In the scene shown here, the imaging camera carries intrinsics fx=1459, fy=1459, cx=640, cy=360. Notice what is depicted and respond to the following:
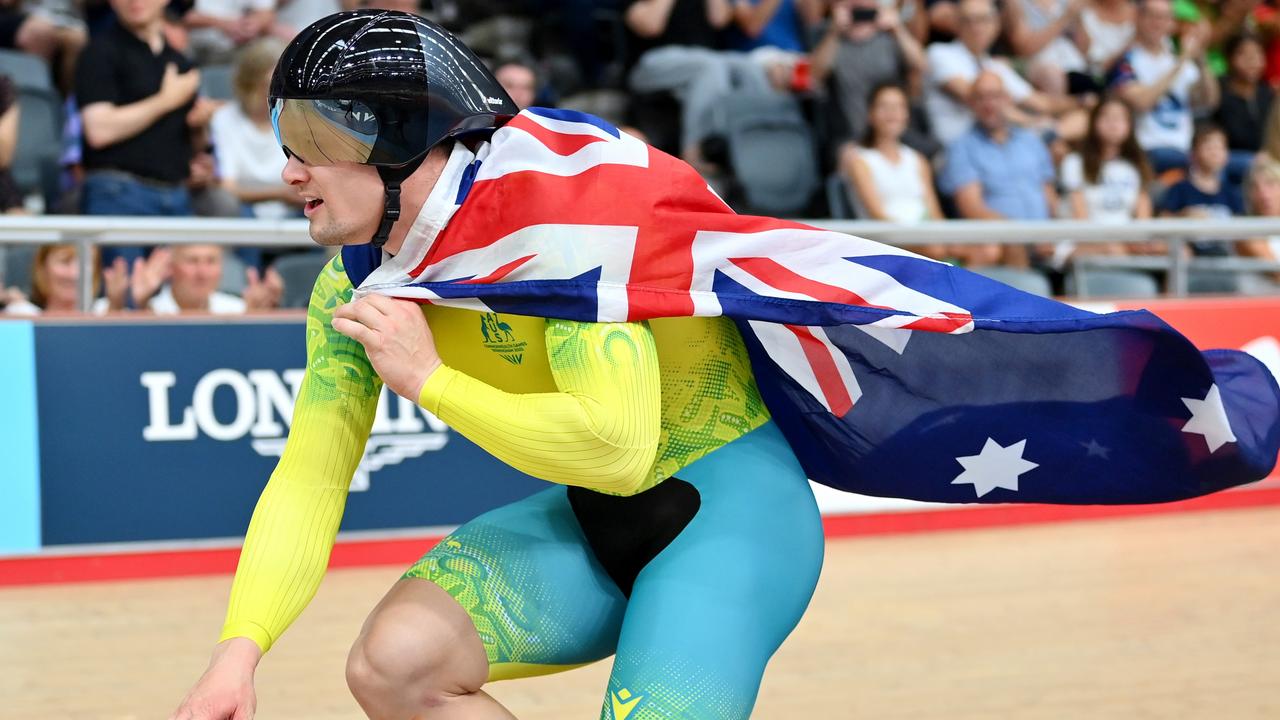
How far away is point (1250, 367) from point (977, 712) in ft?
5.40

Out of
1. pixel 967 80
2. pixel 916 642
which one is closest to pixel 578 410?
pixel 916 642

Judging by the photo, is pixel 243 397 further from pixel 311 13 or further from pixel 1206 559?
pixel 1206 559

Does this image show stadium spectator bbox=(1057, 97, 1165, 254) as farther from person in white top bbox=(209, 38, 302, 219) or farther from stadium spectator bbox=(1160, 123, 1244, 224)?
person in white top bbox=(209, 38, 302, 219)

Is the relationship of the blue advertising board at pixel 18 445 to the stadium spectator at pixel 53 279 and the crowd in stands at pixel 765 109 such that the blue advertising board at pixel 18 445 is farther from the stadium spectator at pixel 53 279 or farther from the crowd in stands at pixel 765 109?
the stadium spectator at pixel 53 279

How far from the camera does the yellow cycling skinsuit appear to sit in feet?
7.40


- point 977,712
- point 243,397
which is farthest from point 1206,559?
point 243,397

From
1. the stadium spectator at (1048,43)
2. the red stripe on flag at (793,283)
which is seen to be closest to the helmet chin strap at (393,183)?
the red stripe on flag at (793,283)

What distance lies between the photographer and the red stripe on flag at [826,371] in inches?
102

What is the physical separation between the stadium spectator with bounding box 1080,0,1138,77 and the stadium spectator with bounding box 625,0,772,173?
9.91 feet

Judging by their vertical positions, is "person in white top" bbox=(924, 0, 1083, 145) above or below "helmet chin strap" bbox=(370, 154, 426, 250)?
below

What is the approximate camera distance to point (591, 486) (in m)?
2.31

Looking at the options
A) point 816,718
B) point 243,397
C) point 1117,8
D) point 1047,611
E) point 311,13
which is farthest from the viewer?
point 1117,8

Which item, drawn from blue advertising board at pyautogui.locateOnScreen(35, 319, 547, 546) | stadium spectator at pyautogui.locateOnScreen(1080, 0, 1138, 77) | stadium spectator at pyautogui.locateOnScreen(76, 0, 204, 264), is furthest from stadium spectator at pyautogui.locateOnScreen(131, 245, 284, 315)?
stadium spectator at pyautogui.locateOnScreen(1080, 0, 1138, 77)

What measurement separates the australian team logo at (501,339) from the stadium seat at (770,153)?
6.02 m
